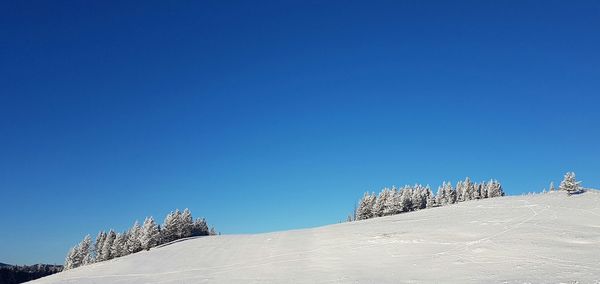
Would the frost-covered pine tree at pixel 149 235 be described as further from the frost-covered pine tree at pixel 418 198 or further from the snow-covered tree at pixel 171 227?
the frost-covered pine tree at pixel 418 198

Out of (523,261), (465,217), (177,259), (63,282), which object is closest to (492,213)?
(465,217)

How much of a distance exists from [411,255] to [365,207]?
2377 inches

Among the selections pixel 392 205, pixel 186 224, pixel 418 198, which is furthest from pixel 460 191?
pixel 186 224

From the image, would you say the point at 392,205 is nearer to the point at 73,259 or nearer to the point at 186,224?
the point at 186,224

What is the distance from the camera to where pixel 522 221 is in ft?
201

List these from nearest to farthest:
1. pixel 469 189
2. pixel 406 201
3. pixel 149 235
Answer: pixel 149 235 < pixel 406 201 < pixel 469 189

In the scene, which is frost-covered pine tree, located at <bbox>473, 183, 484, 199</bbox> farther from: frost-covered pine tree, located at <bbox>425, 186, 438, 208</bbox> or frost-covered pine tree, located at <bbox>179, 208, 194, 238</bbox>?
frost-covered pine tree, located at <bbox>179, 208, 194, 238</bbox>

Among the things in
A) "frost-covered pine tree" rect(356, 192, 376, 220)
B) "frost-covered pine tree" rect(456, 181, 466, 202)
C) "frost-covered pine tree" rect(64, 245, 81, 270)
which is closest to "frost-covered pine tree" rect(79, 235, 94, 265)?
"frost-covered pine tree" rect(64, 245, 81, 270)

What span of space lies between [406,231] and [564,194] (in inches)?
2042

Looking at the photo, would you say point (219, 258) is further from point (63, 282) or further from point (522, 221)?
point (522, 221)

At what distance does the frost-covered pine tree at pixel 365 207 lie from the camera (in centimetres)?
10388

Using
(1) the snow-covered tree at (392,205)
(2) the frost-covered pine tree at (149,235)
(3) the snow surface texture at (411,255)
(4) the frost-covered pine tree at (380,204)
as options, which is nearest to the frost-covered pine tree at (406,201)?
(1) the snow-covered tree at (392,205)

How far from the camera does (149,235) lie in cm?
7575

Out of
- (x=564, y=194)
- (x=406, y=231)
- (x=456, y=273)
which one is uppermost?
(x=564, y=194)
